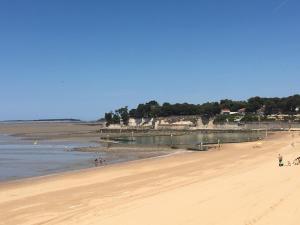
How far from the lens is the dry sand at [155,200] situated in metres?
13.4

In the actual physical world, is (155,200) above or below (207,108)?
below

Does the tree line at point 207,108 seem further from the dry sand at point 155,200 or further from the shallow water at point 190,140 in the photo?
the dry sand at point 155,200

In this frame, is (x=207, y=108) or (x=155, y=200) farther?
(x=207, y=108)

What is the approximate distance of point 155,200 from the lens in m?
16.9

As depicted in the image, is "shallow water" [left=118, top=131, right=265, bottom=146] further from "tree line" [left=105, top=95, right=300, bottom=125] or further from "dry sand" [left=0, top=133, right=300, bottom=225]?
"tree line" [left=105, top=95, right=300, bottom=125]

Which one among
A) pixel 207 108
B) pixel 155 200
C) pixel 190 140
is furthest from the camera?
pixel 207 108

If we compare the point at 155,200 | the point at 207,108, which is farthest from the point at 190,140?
the point at 207,108

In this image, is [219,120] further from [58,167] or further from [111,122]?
[58,167]

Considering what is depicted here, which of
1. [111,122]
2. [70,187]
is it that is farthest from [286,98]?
[70,187]

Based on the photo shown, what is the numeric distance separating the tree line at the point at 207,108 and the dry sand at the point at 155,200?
110905mm

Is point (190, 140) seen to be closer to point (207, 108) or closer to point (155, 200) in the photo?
point (155, 200)

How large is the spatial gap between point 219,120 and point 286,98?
26.3 meters


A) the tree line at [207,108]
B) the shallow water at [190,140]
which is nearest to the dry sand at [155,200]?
the shallow water at [190,140]

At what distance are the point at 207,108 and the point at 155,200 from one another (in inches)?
4866
